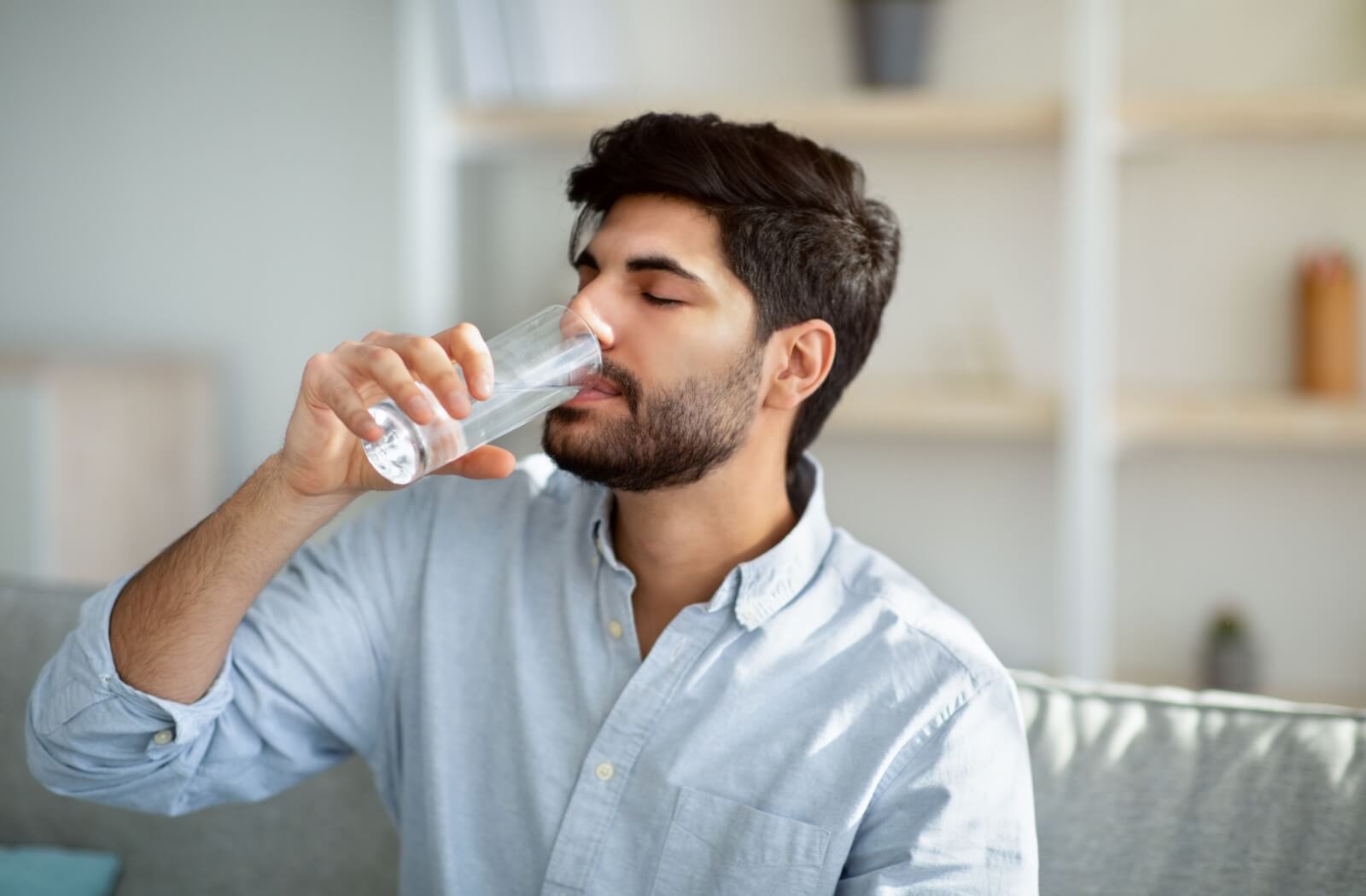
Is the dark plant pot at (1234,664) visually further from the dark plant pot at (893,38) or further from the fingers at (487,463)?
the fingers at (487,463)

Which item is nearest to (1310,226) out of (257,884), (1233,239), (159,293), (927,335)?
(1233,239)

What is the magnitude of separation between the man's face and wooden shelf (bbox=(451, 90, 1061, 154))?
1.28 m

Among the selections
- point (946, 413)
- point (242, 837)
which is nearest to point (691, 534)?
point (242, 837)

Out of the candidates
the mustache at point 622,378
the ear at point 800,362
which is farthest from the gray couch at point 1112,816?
the mustache at point 622,378

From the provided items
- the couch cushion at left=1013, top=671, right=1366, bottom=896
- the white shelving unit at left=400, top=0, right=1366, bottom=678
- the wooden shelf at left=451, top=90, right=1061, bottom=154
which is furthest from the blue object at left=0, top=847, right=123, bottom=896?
the wooden shelf at left=451, top=90, right=1061, bottom=154

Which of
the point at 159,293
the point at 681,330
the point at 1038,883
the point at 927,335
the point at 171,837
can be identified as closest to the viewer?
the point at 1038,883

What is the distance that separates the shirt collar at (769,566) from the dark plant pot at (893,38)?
1520mm

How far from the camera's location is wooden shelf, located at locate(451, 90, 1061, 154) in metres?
2.54

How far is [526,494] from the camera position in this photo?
55.9 inches

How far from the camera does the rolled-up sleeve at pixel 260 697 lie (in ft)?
3.75

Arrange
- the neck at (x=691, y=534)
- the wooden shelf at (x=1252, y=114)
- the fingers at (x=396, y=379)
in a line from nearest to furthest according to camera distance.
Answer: the fingers at (x=396, y=379) → the neck at (x=691, y=534) → the wooden shelf at (x=1252, y=114)

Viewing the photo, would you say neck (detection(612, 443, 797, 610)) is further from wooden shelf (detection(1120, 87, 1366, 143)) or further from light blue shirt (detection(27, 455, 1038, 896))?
wooden shelf (detection(1120, 87, 1366, 143))

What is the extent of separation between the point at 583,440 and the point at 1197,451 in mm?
1994

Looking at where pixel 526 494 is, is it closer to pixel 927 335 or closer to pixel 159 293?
pixel 927 335
